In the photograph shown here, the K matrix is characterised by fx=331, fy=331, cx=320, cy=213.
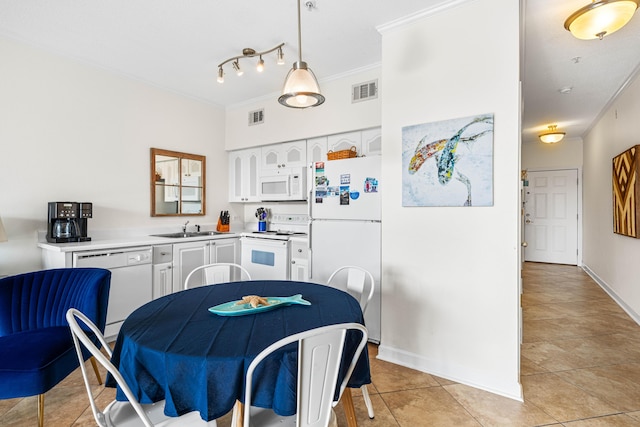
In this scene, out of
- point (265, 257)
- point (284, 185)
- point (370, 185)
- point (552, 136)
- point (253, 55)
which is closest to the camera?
point (370, 185)

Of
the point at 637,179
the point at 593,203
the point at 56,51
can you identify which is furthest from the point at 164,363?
the point at 593,203

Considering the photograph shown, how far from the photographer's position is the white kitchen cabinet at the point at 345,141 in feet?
12.2

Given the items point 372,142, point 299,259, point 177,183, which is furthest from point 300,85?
point 177,183

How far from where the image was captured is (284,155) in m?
4.34

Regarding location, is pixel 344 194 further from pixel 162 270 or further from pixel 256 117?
pixel 256 117

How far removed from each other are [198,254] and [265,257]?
0.76 meters

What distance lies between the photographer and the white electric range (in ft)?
12.2

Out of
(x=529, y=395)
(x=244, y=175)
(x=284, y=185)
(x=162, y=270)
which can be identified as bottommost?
(x=529, y=395)

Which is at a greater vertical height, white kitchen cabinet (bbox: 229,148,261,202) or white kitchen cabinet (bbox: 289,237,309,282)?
white kitchen cabinet (bbox: 229,148,261,202)

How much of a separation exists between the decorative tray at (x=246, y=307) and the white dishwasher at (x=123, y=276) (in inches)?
72.1

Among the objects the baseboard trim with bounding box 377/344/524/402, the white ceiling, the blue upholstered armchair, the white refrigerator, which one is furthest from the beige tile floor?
the white ceiling

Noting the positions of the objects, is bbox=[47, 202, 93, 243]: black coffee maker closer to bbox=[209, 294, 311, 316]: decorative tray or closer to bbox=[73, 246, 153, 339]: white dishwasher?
bbox=[73, 246, 153, 339]: white dishwasher

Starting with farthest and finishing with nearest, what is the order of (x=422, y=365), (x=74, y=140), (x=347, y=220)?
(x=74, y=140), (x=347, y=220), (x=422, y=365)

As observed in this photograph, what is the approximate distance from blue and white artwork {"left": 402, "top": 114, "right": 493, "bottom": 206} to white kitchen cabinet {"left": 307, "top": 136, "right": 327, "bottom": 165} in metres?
1.48
